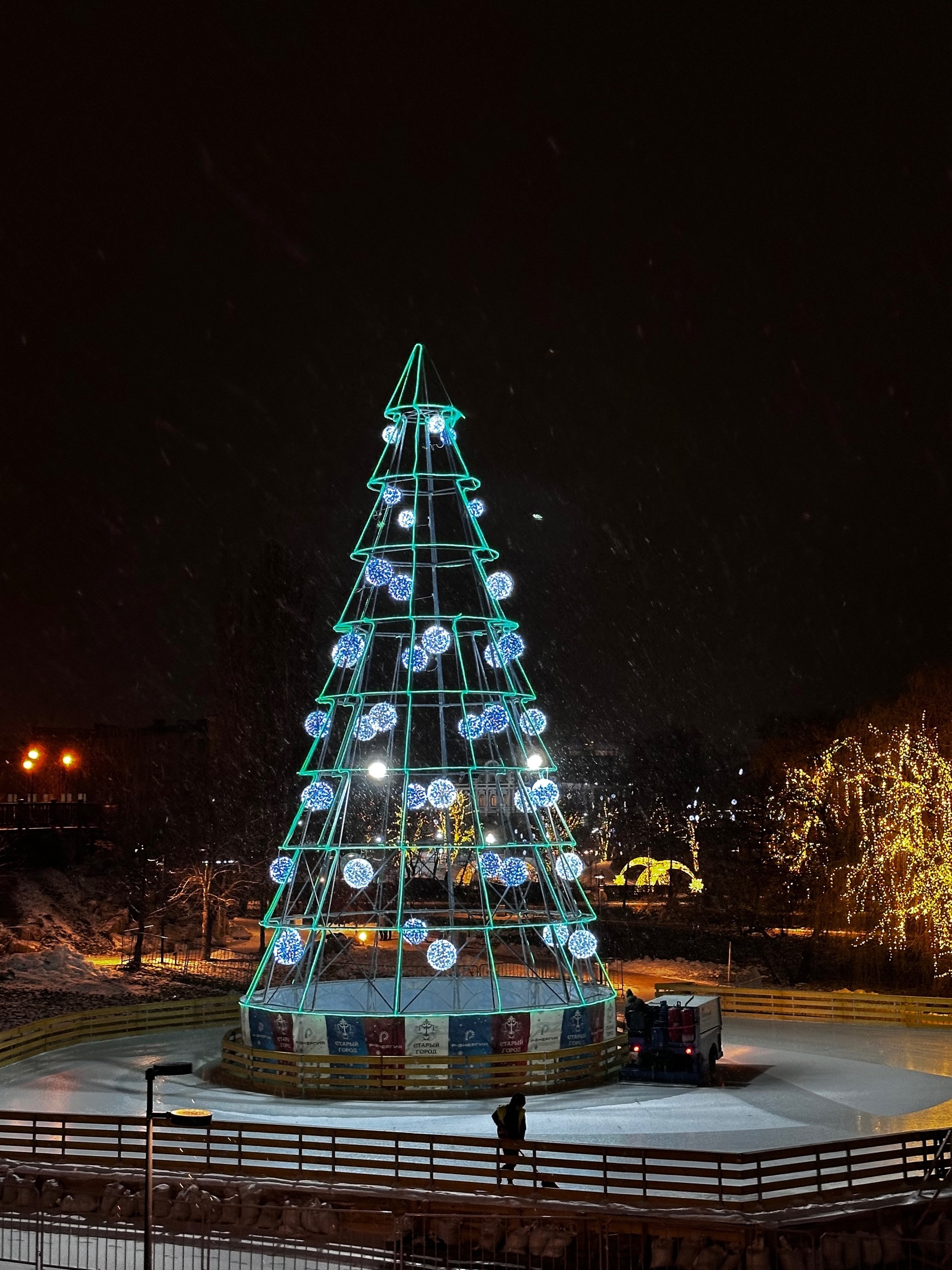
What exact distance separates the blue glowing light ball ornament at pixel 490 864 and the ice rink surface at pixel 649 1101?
452cm

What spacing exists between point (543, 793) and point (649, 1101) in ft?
21.2

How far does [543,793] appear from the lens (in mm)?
26484

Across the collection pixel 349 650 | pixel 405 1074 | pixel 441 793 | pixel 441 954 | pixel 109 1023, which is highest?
pixel 349 650

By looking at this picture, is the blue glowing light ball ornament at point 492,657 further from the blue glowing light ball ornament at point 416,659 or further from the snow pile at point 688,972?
the snow pile at point 688,972

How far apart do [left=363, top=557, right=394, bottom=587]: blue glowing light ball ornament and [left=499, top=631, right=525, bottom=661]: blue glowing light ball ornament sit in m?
2.78

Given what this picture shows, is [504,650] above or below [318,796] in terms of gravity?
above

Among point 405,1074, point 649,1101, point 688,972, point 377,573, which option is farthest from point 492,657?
point 688,972

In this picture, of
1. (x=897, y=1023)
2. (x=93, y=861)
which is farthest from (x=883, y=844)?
(x=93, y=861)

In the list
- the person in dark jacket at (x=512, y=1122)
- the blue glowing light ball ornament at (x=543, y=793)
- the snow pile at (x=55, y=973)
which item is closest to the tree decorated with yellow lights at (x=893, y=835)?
the blue glowing light ball ornament at (x=543, y=793)

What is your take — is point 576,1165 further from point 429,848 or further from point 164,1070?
point 429,848

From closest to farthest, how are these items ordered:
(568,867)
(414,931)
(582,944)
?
(414,931), (582,944), (568,867)

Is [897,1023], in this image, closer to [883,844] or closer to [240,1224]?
[883,844]

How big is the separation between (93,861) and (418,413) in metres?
32.9

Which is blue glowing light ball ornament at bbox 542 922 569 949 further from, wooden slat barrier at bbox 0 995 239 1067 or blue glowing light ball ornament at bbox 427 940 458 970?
wooden slat barrier at bbox 0 995 239 1067
